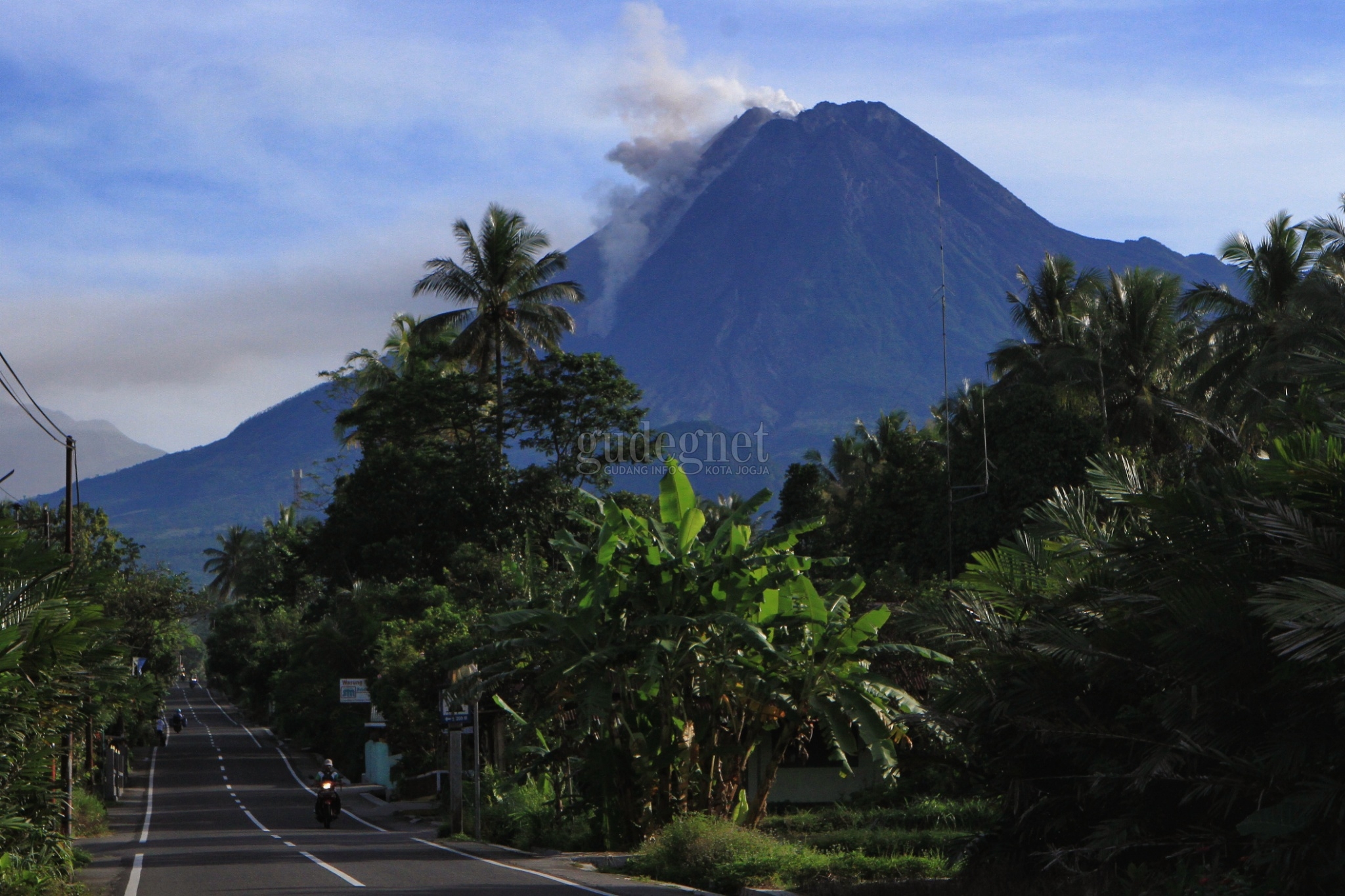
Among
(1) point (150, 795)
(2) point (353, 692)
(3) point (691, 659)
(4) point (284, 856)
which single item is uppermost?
(3) point (691, 659)

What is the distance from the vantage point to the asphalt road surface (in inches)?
578

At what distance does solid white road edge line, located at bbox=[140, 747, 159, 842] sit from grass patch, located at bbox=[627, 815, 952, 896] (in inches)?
526

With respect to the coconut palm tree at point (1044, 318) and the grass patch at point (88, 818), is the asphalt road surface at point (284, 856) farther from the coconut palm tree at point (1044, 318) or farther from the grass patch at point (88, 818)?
the coconut palm tree at point (1044, 318)

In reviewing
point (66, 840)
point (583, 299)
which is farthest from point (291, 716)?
point (66, 840)

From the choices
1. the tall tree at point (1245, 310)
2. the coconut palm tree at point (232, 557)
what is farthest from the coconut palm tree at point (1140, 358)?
the coconut palm tree at point (232, 557)

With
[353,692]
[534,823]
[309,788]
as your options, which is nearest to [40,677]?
[534,823]

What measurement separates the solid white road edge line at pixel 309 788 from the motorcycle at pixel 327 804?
2.72ft

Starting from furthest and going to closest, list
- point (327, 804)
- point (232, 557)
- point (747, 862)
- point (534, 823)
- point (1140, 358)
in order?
point (232, 557) → point (1140, 358) → point (327, 804) → point (534, 823) → point (747, 862)

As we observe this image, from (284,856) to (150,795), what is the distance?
22.9 m

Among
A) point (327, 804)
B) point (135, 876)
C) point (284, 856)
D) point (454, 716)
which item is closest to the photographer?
point (135, 876)

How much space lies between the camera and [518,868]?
1698 cm

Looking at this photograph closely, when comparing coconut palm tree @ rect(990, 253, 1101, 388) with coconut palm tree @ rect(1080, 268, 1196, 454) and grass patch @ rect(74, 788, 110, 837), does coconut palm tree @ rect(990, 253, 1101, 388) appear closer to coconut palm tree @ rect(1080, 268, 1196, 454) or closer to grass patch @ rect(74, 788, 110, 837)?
coconut palm tree @ rect(1080, 268, 1196, 454)

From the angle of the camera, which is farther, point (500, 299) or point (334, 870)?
point (500, 299)

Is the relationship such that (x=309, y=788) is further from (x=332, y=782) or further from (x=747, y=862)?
(x=747, y=862)
